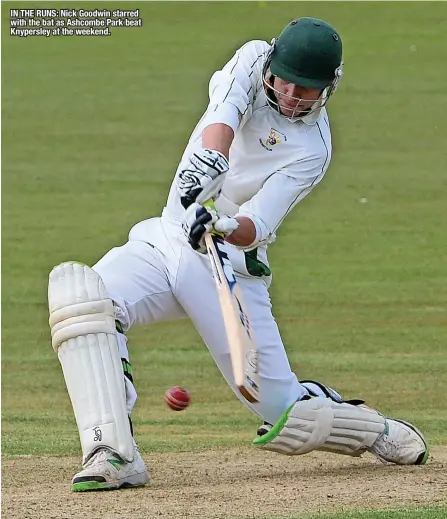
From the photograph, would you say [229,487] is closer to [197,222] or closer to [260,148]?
[197,222]

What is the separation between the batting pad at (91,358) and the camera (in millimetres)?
5059

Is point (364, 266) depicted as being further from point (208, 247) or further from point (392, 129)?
point (208, 247)

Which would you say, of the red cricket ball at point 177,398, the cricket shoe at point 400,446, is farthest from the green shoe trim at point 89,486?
the cricket shoe at point 400,446

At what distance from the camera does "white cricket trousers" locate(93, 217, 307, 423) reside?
5.41 meters

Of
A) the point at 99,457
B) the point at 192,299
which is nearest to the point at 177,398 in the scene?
the point at 192,299

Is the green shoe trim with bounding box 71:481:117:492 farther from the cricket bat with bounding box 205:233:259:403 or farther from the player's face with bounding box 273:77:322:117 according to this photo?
the player's face with bounding box 273:77:322:117

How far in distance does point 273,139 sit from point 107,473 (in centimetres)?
148

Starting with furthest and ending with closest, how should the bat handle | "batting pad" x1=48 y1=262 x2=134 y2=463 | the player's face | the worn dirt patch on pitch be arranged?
the player's face → "batting pad" x1=48 y1=262 x2=134 y2=463 → the bat handle → the worn dirt patch on pitch

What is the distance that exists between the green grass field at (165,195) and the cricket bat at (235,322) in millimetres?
604

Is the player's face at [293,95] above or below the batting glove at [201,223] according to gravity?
above

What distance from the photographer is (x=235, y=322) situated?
4812mm

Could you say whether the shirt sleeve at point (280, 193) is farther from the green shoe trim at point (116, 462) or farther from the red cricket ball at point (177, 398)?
the green shoe trim at point (116, 462)

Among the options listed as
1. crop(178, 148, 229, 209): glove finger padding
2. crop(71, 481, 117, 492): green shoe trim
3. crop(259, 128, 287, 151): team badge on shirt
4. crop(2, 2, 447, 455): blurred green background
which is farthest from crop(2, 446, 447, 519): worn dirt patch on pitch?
crop(259, 128, 287, 151): team badge on shirt

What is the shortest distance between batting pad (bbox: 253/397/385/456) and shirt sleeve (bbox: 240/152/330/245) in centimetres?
70
